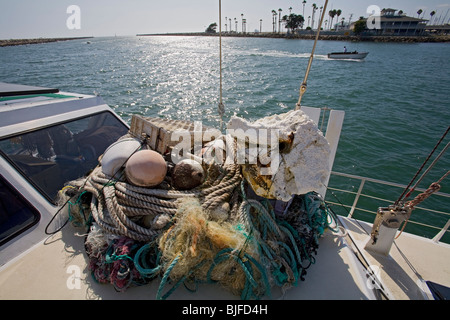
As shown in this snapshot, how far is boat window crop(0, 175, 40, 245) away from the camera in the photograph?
2.49 meters

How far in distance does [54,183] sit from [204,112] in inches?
422

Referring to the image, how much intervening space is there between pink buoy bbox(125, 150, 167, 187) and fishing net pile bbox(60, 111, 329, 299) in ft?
0.13

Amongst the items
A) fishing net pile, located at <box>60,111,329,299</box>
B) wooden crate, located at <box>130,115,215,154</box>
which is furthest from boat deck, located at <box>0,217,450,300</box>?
wooden crate, located at <box>130,115,215,154</box>

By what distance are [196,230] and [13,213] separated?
2182mm

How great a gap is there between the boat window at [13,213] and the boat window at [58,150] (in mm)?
209

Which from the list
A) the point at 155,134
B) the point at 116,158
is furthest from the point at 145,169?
the point at 155,134

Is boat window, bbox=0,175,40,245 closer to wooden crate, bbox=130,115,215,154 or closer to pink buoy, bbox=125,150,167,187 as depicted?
pink buoy, bbox=125,150,167,187

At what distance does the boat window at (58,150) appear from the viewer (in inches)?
112

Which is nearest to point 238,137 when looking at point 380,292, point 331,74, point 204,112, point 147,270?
point 147,270

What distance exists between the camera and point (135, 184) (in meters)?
2.46

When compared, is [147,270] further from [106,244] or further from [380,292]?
[380,292]

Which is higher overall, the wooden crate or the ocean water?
the wooden crate

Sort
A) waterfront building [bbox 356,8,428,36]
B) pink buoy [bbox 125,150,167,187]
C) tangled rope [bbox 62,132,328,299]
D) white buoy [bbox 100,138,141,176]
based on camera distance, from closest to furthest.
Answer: tangled rope [bbox 62,132,328,299] → pink buoy [bbox 125,150,167,187] → white buoy [bbox 100,138,141,176] → waterfront building [bbox 356,8,428,36]

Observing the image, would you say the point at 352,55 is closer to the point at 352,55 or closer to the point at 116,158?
the point at 352,55
